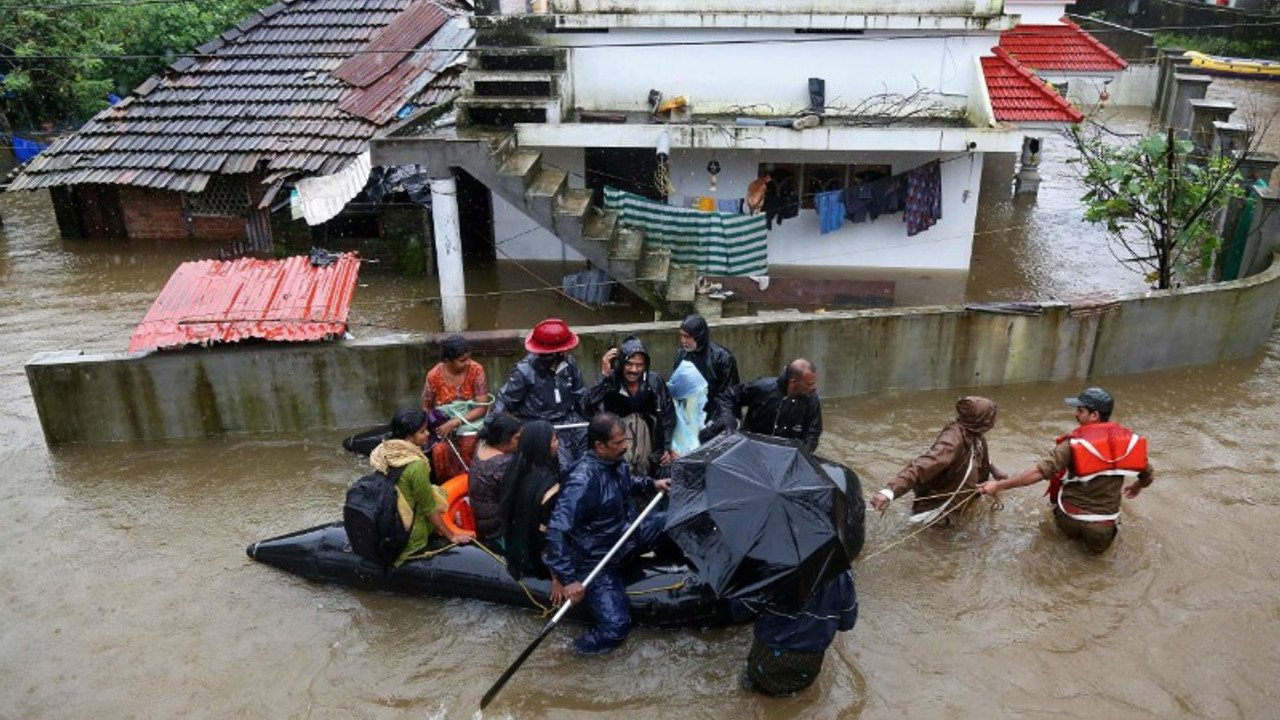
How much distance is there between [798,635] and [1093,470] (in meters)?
2.79

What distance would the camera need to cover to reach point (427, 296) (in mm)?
13516

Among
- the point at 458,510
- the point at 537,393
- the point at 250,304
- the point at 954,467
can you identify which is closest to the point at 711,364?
the point at 537,393

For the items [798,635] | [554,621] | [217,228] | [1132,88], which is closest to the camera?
[798,635]

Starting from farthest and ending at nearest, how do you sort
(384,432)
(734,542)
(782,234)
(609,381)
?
(782,234)
(384,432)
(609,381)
(734,542)

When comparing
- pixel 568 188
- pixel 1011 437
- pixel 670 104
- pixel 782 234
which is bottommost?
pixel 1011 437

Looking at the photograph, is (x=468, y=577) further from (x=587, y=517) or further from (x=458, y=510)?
(x=587, y=517)

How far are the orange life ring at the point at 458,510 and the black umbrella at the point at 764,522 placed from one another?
78.4 inches

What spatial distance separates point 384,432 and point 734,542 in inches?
192

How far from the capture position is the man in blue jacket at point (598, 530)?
5.99 metres

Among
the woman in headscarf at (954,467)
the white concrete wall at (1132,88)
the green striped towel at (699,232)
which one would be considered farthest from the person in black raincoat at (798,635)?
the white concrete wall at (1132,88)

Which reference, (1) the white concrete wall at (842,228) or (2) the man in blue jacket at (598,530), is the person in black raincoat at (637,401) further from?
(1) the white concrete wall at (842,228)

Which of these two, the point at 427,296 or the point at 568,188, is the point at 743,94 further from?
the point at 427,296

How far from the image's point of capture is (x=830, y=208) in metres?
13.4

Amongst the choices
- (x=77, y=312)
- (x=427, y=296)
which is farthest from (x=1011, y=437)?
(x=77, y=312)
